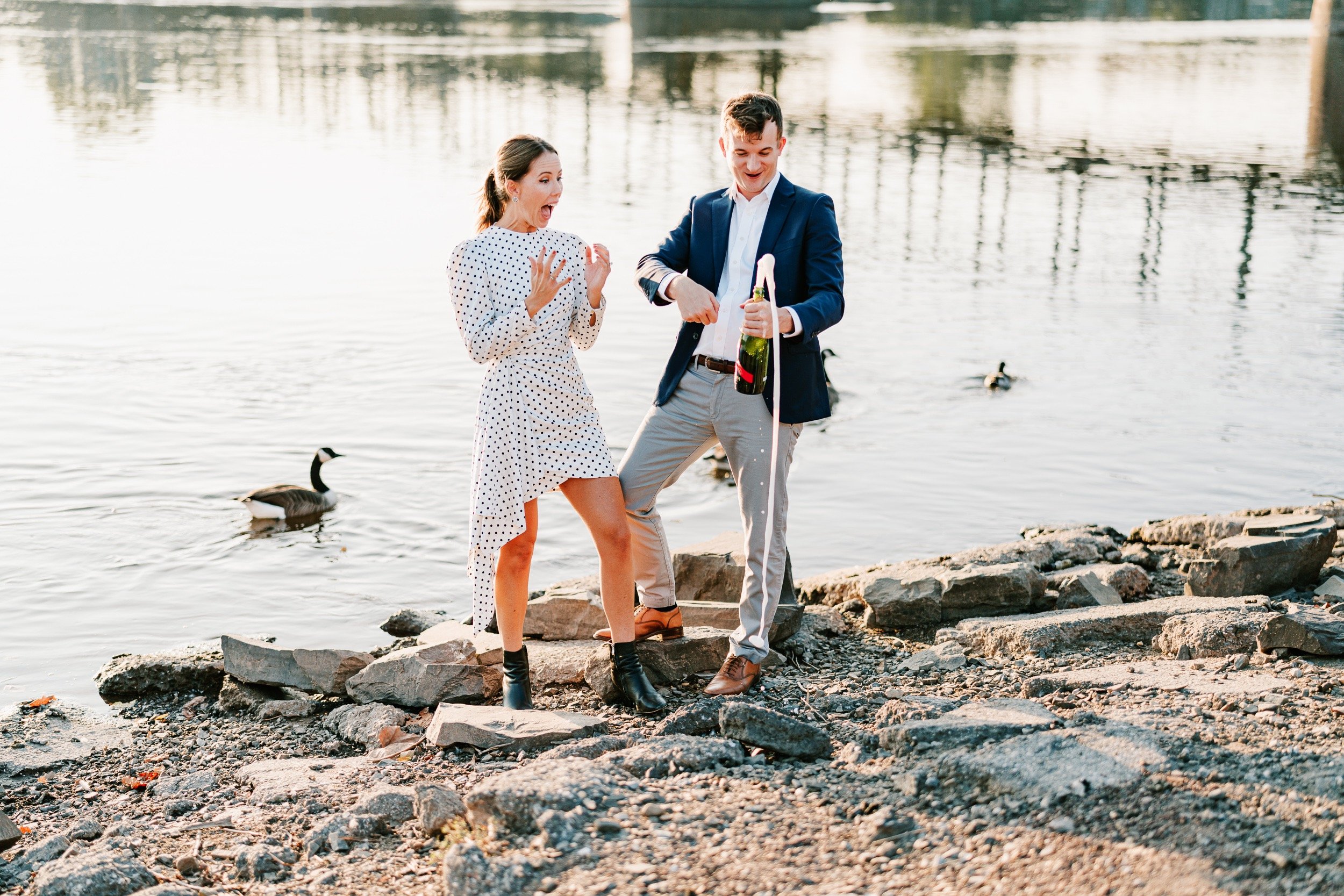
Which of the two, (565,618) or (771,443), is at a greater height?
(771,443)

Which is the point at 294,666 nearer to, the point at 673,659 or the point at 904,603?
the point at 673,659

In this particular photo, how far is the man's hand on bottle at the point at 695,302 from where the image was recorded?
197 inches

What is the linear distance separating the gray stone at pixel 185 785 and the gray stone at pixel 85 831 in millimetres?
330

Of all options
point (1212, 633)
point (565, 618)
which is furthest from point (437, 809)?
point (1212, 633)

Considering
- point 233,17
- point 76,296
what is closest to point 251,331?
point 76,296

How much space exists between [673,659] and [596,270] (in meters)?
1.72

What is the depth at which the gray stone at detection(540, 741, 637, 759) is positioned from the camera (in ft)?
15.5

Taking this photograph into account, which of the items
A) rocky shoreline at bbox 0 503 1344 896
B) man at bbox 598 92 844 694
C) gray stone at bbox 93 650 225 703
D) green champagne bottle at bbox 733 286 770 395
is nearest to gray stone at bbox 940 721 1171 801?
rocky shoreline at bbox 0 503 1344 896

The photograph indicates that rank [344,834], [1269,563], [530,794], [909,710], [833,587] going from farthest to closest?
1. [833,587]
2. [1269,563]
3. [909,710]
4. [344,834]
5. [530,794]

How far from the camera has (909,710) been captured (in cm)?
488

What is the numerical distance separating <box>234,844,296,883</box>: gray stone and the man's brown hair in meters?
3.06

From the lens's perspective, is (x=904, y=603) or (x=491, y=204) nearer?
(x=491, y=204)

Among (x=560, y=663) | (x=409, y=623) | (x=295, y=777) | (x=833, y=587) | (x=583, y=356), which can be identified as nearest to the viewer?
(x=295, y=777)

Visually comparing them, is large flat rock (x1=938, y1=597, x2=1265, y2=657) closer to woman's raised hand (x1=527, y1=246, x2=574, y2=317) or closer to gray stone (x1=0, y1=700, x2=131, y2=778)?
woman's raised hand (x1=527, y1=246, x2=574, y2=317)
